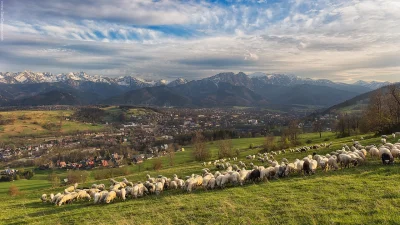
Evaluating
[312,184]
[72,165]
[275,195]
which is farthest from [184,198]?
[72,165]

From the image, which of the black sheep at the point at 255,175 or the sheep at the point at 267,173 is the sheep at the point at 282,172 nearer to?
the sheep at the point at 267,173

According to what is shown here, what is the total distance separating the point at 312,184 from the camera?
14.6 metres

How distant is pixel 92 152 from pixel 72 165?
Answer: 23.1 metres

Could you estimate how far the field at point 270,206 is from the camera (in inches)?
405

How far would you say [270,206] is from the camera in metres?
12.0

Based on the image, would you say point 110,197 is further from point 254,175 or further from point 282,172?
point 282,172

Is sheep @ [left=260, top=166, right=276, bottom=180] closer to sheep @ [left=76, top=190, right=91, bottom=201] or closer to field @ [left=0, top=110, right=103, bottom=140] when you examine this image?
sheep @ [left=76, top=190, right=91, bottom=201]

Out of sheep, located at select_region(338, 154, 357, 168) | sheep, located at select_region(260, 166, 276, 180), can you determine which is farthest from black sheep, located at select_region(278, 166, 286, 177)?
sheep, located at select_region(338, 154, 357, 168)

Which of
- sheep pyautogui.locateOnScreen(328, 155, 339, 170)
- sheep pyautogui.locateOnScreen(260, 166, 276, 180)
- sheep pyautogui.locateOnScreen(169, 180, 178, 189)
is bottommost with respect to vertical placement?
sheep pyautogui.locateOnScreen(169, 180, 178, 189)

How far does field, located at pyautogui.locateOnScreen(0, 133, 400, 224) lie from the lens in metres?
10.3

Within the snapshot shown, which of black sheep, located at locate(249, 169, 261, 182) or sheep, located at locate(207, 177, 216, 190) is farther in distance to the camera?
black sheep, located at locate(249, 169, 261, 182)

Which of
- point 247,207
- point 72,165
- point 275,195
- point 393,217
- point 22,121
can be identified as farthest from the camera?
point 22,121

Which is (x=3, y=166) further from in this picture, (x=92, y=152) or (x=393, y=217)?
(x=393, y=217)

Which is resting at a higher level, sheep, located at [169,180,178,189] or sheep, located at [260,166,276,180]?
sheep, located at [260,166,276,180]
